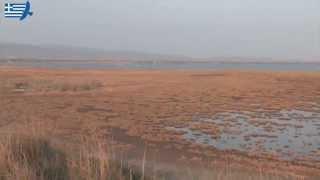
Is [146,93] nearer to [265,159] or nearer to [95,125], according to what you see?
[95,125]

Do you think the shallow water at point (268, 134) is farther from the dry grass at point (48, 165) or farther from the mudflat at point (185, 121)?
the dry grass at point (48, 165)

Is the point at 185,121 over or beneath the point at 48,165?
beneath

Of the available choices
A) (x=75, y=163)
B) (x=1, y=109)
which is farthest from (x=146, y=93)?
(x=75, y=163)

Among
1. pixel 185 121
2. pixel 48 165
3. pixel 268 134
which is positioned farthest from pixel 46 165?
pixel 185 121

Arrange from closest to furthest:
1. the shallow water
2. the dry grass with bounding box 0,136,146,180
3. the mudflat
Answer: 1. the dry grass with bounding box 0,136,146,180
2. the mudflat
3. the shallow water

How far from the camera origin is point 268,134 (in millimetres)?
22156

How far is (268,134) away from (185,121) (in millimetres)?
5037

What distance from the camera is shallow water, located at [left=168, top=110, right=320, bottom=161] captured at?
18469mm

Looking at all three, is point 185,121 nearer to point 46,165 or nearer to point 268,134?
point 268,134

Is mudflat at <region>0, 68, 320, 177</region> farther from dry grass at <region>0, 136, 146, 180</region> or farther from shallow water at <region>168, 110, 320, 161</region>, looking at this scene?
dry grass at <region>0, 136, 146, 180</region>

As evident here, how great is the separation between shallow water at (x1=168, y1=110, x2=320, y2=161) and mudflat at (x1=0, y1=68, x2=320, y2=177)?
4 cm

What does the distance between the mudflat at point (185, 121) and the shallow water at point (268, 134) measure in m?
0.04

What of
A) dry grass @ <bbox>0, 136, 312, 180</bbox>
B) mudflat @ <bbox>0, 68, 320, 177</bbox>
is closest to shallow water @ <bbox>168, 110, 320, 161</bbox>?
mudflat @ <bbox>0, 68, 320, 177</bbox>

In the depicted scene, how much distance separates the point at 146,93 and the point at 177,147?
2259 cm
